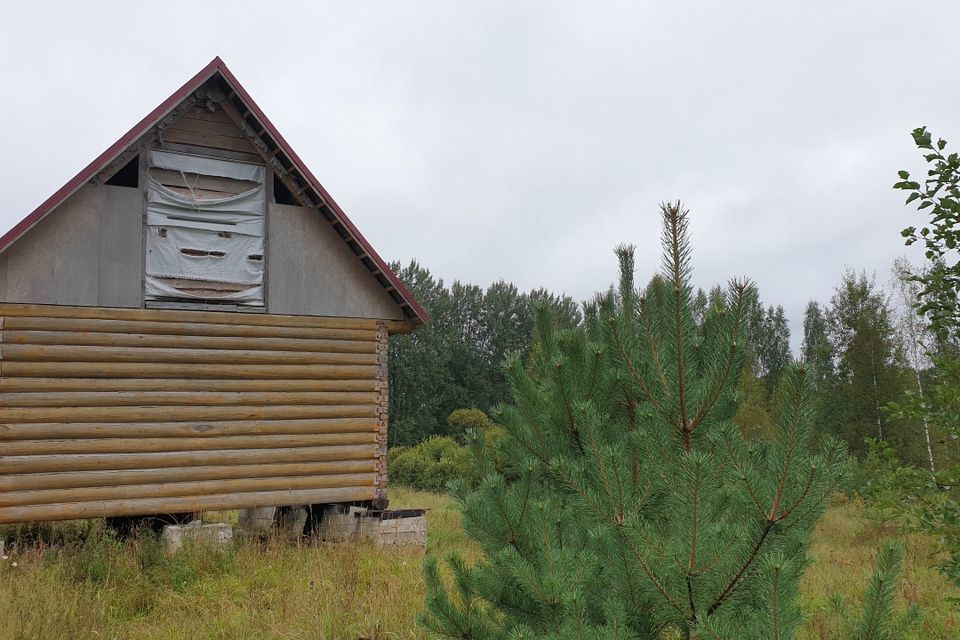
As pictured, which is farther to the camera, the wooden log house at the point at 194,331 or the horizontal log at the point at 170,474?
the wooden log house at the point at 194,331

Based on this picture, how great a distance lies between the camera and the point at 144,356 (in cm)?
1030

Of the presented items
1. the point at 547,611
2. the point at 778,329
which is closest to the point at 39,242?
the point at 547,611

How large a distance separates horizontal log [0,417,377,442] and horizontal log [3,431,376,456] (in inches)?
2.1

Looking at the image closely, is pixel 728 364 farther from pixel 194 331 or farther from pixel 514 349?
pixel 514 349

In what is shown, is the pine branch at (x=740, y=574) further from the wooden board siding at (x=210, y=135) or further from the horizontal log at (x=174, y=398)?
the wooden board siding at (x=210, y=135)

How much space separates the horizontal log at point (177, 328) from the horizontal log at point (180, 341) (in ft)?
0.16

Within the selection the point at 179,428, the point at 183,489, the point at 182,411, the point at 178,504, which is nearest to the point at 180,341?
the point at 182,411

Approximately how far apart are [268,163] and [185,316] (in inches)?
102

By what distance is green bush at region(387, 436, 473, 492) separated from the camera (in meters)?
22.5

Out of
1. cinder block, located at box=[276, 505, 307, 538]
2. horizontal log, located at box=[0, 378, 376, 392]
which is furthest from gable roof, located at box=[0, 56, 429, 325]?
cinder block, located at box=[276, 505, 307, 538]

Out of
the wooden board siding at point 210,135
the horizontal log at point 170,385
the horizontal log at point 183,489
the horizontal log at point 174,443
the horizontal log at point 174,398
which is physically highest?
the wooden board siding at point 210,135

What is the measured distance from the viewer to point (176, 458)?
10.4m

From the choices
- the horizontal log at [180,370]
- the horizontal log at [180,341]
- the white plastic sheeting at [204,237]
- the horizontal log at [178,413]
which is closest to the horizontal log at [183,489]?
the horizontal log at [178,413]

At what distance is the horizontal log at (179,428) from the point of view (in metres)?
9.68
